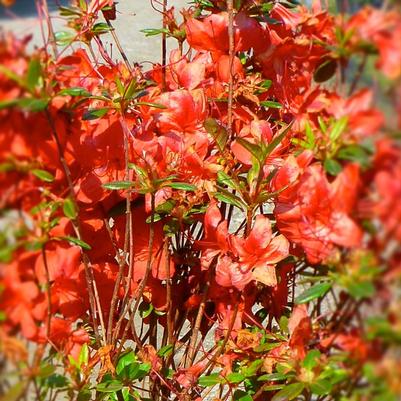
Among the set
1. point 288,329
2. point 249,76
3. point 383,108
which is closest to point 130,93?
point 249,76

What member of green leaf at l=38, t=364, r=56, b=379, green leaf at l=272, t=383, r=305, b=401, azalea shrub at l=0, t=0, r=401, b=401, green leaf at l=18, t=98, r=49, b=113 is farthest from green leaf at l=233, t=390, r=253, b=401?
green leaf at l=18, t=98, r=49, b=113

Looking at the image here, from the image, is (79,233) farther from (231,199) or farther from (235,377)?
(235,377)

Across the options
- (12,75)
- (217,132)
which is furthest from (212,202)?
(12,75)

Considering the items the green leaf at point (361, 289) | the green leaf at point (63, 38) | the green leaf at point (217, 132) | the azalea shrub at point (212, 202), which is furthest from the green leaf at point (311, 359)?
the green leaf at point (63, 38)

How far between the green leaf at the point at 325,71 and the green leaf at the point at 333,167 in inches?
4.2

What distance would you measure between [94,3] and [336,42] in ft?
1.68

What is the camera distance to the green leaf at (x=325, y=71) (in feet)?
2.41

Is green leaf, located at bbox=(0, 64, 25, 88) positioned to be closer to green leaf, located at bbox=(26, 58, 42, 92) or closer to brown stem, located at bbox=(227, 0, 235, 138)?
green leaf, located at bbox=(26, 58, 42, 92)

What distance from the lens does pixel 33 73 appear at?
2.03 feet

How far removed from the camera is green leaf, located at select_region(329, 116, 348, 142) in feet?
2.14

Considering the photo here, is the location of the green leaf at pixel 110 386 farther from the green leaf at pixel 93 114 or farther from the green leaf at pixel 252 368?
the green leaf at pixel 93 114

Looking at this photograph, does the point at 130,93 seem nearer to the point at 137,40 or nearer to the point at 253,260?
the point at 253,260

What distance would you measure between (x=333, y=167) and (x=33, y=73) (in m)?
0.25

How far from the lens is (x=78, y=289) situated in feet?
3.03
